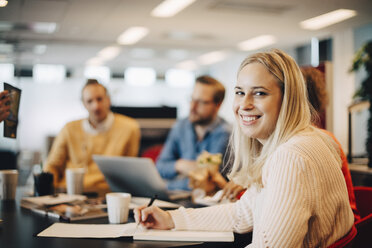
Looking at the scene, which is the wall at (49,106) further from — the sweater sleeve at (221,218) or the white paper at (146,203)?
the sweater sleeve at (221,218)

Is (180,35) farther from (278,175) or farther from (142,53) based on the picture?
(278,175)

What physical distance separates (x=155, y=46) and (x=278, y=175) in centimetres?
906

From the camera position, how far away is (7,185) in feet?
6.69

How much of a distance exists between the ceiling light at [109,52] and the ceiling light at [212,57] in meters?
2.54

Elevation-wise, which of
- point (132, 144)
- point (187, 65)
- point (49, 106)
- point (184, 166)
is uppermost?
point (187, 65)

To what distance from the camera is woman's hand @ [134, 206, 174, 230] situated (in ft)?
4.67

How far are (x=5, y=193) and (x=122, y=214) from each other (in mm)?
857

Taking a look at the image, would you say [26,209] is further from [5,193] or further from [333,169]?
[333,169]

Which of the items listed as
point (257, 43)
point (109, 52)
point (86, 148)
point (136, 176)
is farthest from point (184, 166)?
point (109, 52)

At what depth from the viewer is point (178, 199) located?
6.71 feet

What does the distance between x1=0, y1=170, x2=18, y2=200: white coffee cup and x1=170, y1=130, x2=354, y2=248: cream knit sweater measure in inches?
52.9

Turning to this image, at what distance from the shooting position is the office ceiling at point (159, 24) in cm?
611

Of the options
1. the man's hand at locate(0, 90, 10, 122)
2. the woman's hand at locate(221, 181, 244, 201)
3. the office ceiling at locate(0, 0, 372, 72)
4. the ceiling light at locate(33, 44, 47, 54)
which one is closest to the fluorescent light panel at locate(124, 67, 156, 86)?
the office ceiling at locate(0, 0, 372, 72)

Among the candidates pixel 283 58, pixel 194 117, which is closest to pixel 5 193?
pixel 194 117
